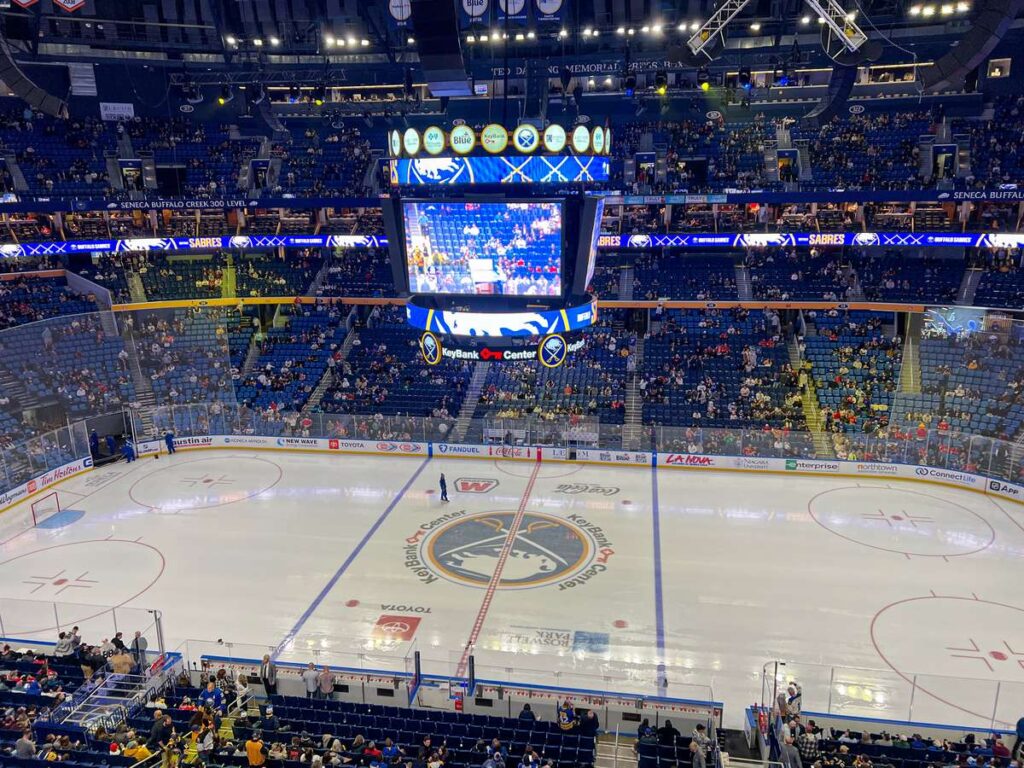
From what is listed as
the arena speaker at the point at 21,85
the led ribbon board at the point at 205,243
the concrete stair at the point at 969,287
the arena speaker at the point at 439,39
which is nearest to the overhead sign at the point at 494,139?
the arena speaker at the point at 439,39

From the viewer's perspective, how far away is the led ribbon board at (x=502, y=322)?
17750 millimetres

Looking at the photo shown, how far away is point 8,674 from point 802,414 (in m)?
25.8

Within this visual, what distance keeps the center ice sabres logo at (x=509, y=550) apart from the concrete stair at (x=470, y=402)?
6.27 meters

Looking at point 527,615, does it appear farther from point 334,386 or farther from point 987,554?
point 334,386

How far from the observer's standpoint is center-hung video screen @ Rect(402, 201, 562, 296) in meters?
17.9

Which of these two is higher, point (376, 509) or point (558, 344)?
point (558, 344)

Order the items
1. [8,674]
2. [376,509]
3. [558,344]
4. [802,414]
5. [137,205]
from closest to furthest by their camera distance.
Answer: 1. [8,674]
2. [558,344]
3. [376,509]
4. [802,414]
5. [137,205]

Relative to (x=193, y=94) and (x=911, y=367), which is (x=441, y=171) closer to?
(x=911, y=367)

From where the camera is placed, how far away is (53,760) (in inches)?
426

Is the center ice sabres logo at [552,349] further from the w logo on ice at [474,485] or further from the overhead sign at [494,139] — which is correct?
the w logo on ice at [474,485]

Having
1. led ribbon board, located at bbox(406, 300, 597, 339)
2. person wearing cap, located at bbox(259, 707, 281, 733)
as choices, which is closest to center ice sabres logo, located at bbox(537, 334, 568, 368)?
led ribbon board, located at bbox(406, 300, 597, 339)

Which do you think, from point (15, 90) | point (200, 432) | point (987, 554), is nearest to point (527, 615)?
point (987, 554)

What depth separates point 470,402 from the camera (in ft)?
103

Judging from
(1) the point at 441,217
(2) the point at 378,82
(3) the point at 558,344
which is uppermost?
(2) the point at 378,82
